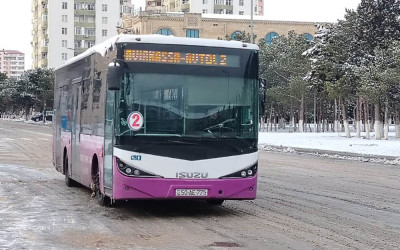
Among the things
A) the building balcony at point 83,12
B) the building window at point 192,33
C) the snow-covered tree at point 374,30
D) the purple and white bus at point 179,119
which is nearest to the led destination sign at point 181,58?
the purple and white bus at point 179,119

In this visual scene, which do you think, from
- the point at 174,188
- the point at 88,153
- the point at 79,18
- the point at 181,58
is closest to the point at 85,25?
the point at 79,18

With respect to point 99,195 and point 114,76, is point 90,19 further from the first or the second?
point 114,76

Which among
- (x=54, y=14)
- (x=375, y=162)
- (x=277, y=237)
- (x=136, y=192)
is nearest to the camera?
(x=277, y=237)

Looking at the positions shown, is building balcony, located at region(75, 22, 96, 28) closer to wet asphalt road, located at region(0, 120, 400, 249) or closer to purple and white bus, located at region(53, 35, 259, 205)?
wet asphalt road, located at region(0, 120, 400, 249)

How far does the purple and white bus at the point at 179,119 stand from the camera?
1127cm

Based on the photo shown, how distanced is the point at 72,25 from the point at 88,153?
133m

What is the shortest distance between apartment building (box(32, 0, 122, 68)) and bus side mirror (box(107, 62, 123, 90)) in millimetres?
132742

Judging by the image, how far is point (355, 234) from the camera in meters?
9.96

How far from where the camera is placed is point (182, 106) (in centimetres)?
1138

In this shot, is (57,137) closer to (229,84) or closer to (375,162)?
(229,84)

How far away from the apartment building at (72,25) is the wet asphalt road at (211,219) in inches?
5021

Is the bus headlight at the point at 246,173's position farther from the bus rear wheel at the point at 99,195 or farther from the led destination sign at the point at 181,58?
the bus rear wheel at the point at 99,195

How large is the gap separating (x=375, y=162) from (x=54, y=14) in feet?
399

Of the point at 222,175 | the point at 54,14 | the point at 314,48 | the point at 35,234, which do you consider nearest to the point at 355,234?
the point at 222,175
